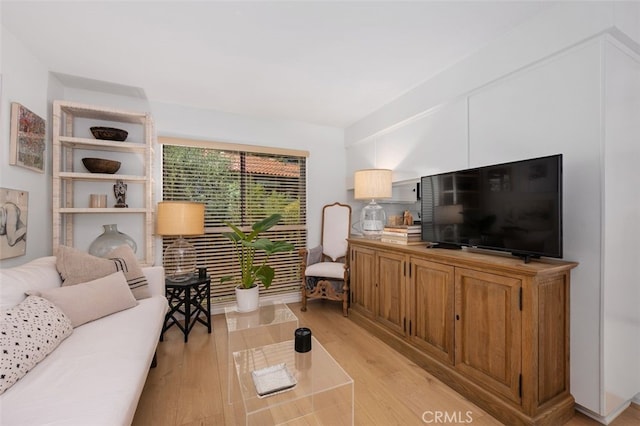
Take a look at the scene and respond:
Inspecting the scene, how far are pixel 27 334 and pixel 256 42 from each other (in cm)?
216

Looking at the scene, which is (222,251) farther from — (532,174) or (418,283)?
(532,174)

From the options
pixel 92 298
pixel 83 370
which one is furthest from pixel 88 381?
pixel 92 298

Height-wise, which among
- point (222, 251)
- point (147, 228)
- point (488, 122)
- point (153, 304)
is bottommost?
point (153, 304)

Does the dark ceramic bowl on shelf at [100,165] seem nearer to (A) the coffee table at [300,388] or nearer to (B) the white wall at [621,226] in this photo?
(A) the coffee table at [300,388]

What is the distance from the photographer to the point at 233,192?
137 inches

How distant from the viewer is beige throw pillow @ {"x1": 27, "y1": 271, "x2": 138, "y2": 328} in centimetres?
163

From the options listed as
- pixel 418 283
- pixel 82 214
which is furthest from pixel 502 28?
pixel 82 214

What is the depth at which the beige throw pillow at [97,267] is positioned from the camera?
1.89 m

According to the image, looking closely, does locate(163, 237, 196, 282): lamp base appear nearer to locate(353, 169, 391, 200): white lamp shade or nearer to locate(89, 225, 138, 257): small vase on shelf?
locate(89, 225, 138, 257): small vase on shelf

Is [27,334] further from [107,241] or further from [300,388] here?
[107,241]

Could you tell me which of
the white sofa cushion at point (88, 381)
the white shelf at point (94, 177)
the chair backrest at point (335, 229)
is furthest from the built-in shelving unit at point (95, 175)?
the chair backrest at point (335, 229)

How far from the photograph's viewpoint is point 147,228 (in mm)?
2785

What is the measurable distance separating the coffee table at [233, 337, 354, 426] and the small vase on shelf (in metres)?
1.76

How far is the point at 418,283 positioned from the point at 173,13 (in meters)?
2.54
